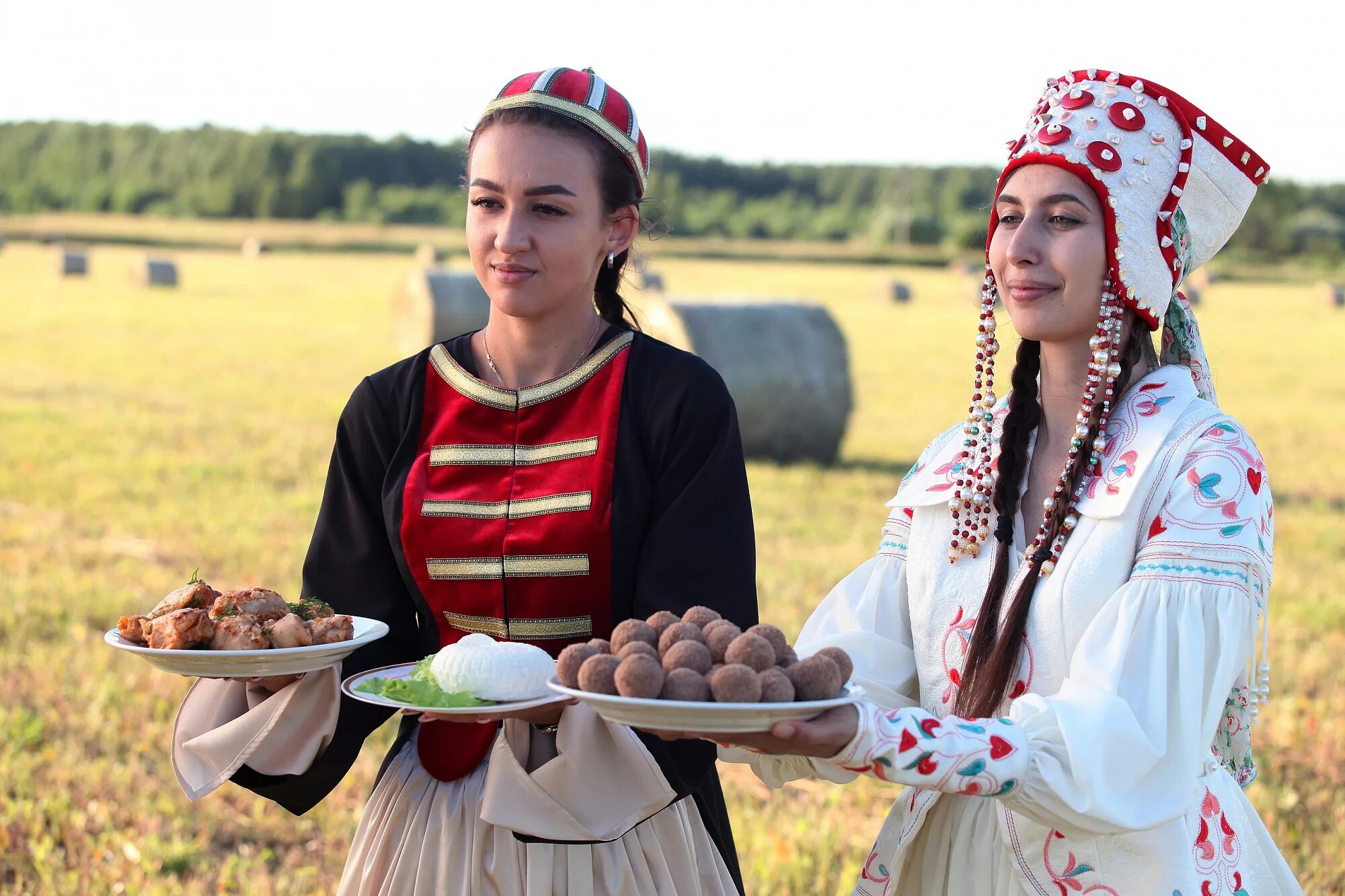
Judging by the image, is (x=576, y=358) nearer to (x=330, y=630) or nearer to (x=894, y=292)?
(x=330, y=630)

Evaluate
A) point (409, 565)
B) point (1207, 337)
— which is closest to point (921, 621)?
point (409, 565)

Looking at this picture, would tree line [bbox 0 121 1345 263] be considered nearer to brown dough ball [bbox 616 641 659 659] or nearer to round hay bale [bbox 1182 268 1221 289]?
round hay bale [bbox 1182 268 1221 289]

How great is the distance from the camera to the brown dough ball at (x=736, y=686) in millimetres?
1913

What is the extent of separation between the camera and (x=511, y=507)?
8.33ft

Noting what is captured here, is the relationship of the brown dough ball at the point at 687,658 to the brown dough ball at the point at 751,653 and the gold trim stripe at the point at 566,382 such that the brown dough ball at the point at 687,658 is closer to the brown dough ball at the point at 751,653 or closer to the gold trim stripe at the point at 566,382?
the brown dough ball at the point at 751,653

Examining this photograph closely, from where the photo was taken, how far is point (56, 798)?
4422 mm

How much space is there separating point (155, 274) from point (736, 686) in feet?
89.0

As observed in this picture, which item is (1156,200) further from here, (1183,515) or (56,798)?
(56,798)

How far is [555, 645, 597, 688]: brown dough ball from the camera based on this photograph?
202cm

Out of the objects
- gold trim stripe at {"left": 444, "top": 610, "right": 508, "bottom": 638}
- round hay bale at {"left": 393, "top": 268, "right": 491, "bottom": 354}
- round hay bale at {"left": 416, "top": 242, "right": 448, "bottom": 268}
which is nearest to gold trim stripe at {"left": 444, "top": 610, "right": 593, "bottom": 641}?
gold trim stripe at {"left": 444, "top": 610, "right": 508, "bottom": 638}

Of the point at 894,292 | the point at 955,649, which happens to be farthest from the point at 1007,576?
the point at 894,292

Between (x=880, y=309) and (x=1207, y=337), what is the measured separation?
7101 millimetres

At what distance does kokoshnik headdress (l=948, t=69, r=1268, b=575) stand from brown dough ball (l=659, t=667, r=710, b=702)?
2.34 ft

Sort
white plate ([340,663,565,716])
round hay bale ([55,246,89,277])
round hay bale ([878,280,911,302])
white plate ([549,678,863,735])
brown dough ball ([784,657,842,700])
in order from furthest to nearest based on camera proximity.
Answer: round hay bale ([878,280,911,302]), round hay bale ([55,246,89,277]), white plate ([340,663,565,716]), brown dough ball ([784,657,842,700]), white plate ([549,678,863,735])
